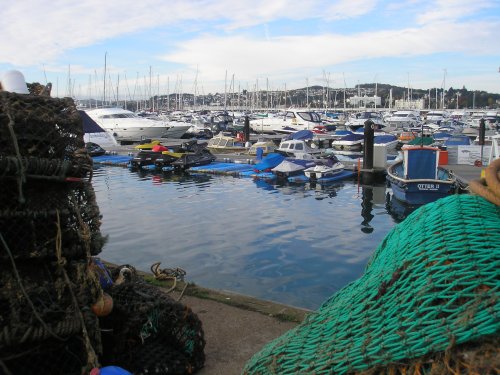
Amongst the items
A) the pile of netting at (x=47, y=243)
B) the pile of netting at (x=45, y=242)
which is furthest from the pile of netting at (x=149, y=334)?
the pile of netting at (x=45, y=242)

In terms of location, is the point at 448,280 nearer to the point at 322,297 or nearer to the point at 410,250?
the point at 410,250

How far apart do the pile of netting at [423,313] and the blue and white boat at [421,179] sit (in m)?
16.0

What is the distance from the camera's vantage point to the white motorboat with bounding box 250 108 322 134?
5453 cm

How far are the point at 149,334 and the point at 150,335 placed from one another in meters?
0.02

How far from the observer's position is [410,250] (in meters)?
2.94

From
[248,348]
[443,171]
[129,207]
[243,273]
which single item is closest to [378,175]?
[443,171]

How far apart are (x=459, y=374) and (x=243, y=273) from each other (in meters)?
9.12

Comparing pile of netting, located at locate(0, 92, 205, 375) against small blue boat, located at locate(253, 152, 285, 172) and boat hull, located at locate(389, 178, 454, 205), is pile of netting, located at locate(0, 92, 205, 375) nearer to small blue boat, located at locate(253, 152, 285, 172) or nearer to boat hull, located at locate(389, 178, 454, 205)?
boat hull, located at locate(389, 178, 454, 205)

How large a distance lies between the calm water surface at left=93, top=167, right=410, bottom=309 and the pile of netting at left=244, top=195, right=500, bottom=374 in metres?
6.26

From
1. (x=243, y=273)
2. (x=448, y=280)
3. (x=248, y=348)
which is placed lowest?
(x=243, y=273)

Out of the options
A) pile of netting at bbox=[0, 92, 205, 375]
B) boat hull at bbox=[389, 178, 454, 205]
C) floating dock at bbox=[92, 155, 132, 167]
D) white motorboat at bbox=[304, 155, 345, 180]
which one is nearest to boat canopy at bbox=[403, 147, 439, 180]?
A: boat hull at bbox=[389, 178, 454, 205]

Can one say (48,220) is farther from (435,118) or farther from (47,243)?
(435,118)

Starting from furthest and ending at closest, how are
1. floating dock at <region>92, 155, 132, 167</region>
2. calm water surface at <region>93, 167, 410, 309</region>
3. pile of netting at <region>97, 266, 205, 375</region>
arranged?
floating dock at <region>92, 155, 132, 167</region> < calm water surface at <region>93, 167, 410, 309</region> < pile of netting at <region>97, 266, 205, 375</region>

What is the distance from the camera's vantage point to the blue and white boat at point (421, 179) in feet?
60.0
